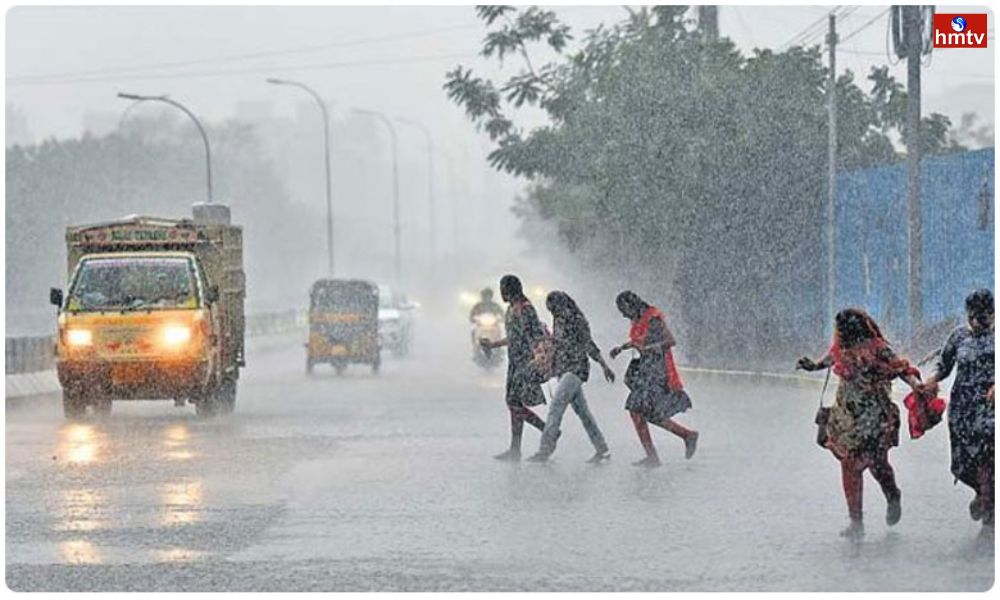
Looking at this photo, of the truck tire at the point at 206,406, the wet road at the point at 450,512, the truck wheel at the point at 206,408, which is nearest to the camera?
the wet road at the point at 450,512

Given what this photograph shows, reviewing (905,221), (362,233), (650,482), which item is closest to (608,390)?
(905,221)

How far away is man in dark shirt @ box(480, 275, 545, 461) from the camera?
1898 centimetres

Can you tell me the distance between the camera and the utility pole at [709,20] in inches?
1834

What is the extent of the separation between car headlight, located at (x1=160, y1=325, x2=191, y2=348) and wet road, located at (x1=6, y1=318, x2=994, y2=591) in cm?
97

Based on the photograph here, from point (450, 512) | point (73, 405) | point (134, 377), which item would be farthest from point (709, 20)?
point (450, 512)

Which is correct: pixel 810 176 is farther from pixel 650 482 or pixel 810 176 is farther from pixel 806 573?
pixel 806 573

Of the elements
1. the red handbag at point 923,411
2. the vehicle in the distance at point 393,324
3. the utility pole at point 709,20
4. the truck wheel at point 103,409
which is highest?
the utility pole at point 709,20

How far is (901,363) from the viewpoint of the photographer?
13.1 meters

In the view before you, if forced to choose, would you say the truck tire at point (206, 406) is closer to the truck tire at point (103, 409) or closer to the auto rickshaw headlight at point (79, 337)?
the truck tire at point (103, 409)

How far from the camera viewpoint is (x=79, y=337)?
24.6 metres

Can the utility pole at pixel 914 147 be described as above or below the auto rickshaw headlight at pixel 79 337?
above

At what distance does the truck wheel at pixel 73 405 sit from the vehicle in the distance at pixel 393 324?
21.2 metres

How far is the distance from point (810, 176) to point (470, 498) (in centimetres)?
2777

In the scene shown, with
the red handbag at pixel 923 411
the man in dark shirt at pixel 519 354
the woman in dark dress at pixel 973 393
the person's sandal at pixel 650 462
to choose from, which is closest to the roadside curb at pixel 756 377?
the man in dark shirt at pixel 519 354
